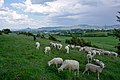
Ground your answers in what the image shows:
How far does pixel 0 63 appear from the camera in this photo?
2575 centimetres

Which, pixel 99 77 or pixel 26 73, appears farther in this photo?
pixel 99 77

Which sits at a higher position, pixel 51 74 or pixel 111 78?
pixel 51 74

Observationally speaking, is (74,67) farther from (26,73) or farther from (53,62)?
(26,73)

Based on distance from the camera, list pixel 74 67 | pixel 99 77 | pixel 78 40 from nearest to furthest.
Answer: pixel 74 67 < pixel 99 77 < pixel 78 40

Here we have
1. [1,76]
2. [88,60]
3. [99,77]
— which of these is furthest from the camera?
[88,60]

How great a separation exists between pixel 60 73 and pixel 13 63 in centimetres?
565

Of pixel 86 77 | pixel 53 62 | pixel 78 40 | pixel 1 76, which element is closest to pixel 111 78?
pixel 86 77

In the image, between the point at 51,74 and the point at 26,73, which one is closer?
the point at 26,73

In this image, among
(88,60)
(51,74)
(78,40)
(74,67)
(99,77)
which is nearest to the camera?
(51,74)

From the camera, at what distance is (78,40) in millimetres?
93125

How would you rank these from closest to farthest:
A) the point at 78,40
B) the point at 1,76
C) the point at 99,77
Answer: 1. the point at 1,76
2. the point at 99,77
3. the point at 78,40

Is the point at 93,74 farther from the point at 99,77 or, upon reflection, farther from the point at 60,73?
the point at 60,73

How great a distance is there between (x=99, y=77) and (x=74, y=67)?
150 inches

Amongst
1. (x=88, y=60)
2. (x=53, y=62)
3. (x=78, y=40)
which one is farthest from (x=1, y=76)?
(x=78, y=40)
